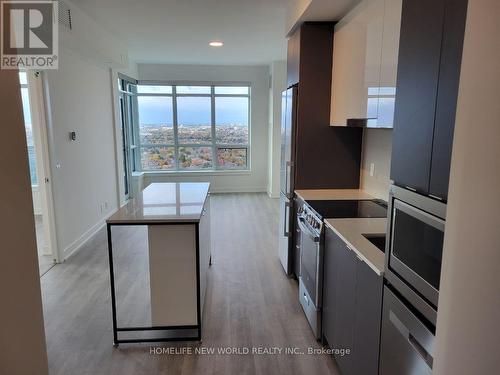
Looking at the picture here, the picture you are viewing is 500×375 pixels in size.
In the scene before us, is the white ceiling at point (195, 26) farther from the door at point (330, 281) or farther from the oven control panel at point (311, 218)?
the door at point (330, 281)

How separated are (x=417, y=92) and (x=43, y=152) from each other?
378 cm

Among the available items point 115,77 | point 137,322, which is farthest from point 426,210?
point 115,77

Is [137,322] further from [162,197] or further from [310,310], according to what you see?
[310,310]

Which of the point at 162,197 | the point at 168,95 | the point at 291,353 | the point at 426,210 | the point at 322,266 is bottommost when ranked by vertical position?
the point at 291,353

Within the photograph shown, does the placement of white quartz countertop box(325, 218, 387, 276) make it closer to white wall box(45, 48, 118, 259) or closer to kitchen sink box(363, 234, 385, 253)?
kitchen sink box(363, 234, 385, 253)

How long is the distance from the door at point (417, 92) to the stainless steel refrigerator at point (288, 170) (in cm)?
196

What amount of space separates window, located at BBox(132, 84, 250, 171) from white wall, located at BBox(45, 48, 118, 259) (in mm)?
2150

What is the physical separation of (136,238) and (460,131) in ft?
15.1

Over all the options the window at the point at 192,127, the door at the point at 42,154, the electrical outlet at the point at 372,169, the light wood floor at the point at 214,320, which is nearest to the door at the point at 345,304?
the light wood floor at the point at 214,320

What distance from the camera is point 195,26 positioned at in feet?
14.9

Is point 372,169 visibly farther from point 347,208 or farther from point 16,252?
point 16,252

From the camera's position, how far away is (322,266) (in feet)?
8.24

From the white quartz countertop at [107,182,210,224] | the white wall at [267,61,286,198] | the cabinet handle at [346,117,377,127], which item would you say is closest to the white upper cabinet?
the cabinet handle at [346,117,377,127]

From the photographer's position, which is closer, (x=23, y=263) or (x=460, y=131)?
(x=460, y=131)
